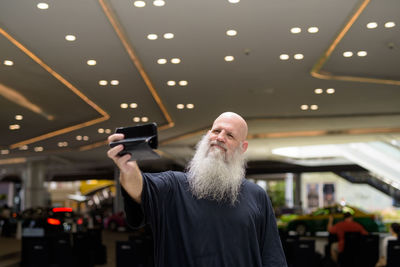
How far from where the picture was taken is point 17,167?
31594 millimetres

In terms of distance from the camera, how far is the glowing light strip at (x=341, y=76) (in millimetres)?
7322

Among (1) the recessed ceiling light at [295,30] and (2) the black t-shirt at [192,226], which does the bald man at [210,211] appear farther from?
(1) the recessed ceiling light at [295,30]

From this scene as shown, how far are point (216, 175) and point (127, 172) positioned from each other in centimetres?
49

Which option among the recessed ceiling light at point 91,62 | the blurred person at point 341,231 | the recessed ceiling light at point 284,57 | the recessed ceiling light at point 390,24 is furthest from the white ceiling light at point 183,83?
the recessed ceiling light at point 390,24

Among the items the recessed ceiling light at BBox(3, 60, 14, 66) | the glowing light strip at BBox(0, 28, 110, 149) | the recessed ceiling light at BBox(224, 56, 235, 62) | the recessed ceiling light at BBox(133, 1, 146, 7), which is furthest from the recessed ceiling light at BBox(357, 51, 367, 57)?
the recessed ceiling light at BBox(3, 60, 14, 66)

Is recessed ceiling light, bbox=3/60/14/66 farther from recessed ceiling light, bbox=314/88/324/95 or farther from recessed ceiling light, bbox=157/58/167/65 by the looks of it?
recessed ceiling light, bbox=314/88/324/95

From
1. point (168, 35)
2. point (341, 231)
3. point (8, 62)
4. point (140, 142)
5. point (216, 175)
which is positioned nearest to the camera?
point (140, 142)

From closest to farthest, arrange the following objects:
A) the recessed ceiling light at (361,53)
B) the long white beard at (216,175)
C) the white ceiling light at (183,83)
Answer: the long white beard at (216,175) < the recessed ceiling light at (361,53) < the white ceiling light at (183,83)

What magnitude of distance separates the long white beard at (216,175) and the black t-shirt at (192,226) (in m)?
0.04

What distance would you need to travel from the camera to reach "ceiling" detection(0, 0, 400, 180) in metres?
7.30

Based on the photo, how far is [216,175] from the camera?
7.42 ft

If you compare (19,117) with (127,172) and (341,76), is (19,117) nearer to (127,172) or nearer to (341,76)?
(341,76)

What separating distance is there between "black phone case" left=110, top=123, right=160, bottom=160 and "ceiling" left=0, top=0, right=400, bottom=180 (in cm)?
529

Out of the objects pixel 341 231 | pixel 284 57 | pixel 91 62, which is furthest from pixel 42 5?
pixel 341 231
